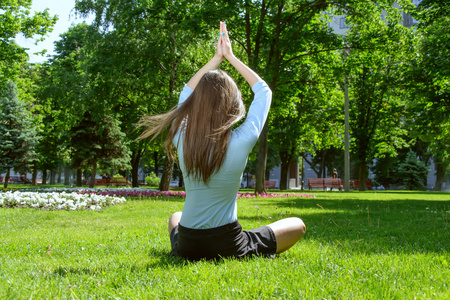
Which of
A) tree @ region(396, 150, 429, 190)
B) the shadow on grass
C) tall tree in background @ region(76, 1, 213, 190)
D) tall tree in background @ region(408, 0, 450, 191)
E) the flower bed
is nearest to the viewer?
the shadow on grass

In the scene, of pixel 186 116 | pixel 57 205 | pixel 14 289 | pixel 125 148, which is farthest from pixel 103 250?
pixel 125 148

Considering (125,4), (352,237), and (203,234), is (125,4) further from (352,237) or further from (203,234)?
(203,234)

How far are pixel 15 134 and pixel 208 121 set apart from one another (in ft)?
101

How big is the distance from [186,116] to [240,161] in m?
0.58

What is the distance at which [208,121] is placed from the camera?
2.99 m

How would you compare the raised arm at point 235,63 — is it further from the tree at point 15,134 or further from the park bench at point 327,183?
the park bench at point 327,183

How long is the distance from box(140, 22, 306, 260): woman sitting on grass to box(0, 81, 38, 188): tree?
29.5 m

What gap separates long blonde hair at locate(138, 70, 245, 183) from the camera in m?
2.95

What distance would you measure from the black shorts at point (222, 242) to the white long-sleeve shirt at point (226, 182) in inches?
2.9

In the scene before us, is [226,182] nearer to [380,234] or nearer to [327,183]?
[380,234]

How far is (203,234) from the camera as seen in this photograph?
3.18 meters

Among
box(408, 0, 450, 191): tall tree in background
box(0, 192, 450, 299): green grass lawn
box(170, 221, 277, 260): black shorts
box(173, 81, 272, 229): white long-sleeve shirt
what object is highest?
box(408, 0, 450, 191): tall tree in background

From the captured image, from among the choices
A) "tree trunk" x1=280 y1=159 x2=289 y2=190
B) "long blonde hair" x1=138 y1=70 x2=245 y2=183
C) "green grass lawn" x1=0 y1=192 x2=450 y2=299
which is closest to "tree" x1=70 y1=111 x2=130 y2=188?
"tree trunk" x1=280 y1=159 x2=289 y2=190

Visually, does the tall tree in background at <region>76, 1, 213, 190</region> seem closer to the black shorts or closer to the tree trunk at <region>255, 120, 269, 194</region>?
the tree trunk at <region>255, 120, 269, 194</region>
